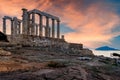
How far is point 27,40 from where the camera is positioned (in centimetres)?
5422

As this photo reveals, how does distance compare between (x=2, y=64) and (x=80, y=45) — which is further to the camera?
(x=80, y=45)

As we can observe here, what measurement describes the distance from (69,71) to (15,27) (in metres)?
55.4

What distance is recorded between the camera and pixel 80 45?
66.9 m

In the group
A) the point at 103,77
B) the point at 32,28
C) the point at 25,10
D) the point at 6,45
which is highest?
the point at 25,10

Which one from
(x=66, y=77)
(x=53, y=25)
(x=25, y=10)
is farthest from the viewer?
(x=53, y=25)

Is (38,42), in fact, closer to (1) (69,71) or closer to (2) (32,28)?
(2) (32,28)

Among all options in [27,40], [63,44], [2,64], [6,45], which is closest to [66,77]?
[2,64]

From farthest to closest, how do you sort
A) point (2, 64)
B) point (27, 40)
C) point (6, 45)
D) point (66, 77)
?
point (27, 40) < point (6, 45) < point (2, 64) < point (66, 77)

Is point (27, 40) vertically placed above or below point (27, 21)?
below

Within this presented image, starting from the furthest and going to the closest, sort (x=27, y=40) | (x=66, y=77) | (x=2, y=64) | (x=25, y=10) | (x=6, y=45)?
1. (x=25, y=10)
2. (x=27, y=40)
3. (x=6, y=45)
4. (x=2, y=64)
5. (x=66, y=77)

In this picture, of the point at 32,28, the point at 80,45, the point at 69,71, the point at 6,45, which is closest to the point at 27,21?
the point at 32,28

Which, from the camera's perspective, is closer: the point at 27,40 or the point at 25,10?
the point at 27,40

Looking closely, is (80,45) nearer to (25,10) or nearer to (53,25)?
(53,25)

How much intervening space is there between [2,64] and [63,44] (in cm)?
4153
